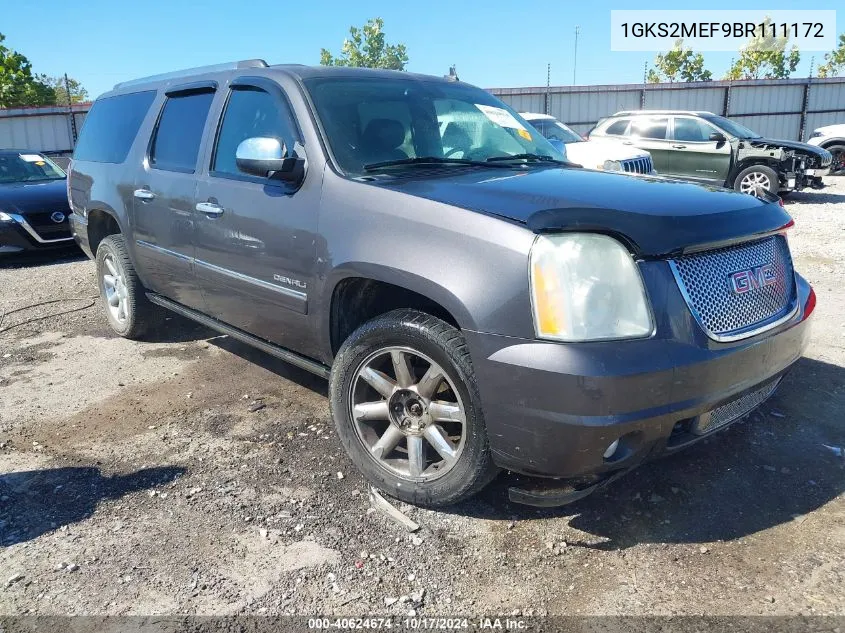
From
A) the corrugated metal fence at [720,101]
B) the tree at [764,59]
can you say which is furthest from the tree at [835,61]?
the corrugated metal fence at [720,101]

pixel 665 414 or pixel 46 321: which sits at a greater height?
pixel 665 414

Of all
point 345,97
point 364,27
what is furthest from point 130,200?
point 364,27

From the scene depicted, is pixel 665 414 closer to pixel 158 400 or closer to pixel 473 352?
pixel 473 352

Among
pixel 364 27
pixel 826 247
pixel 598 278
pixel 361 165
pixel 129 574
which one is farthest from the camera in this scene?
pixel 364 27

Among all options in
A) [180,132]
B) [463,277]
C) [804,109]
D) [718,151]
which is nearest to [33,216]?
[180,132]

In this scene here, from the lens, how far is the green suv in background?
478 inches

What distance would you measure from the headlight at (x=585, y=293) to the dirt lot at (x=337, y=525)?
2.98ft

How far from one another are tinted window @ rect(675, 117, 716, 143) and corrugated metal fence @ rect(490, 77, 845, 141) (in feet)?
26.6

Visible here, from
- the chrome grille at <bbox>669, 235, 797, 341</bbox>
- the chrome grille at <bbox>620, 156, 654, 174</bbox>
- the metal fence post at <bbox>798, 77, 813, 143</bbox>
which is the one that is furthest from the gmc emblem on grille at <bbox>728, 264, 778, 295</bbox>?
the metal fence post at <bbox>798, 77, 813, 143</bbox>

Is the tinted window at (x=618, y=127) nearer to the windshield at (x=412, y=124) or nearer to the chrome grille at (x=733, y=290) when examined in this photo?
the windshield at (x=412, y=124)

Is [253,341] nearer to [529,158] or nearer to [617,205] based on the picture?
[529,158]

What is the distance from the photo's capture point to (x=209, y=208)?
3.76 meters

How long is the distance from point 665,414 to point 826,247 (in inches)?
288

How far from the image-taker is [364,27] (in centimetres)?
4688
